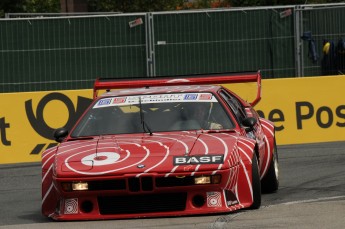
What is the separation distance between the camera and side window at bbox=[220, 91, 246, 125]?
1234 cm

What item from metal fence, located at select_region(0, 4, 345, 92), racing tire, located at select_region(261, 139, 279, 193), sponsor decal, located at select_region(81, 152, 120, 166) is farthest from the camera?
metal fence, located at select_region(0, 4, 345, 92)

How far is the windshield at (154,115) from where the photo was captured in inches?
467

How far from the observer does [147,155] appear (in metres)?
10.7

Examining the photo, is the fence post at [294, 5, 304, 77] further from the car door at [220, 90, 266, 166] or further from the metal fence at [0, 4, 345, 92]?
the car door at [220, 90, 266, 166]

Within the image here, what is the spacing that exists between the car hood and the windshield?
1.15ft

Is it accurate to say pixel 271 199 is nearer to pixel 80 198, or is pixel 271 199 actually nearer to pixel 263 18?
pixel 80 198

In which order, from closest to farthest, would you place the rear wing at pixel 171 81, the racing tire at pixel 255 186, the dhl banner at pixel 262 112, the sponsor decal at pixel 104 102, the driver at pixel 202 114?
the racing tire at pixel 255 186, the driver at pixel 202 114, the sponsor decal at pixel 104 102, the rear wing at pixel 171 81, the dhl banner at pixel 262 112

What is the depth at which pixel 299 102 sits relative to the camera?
19.8 m

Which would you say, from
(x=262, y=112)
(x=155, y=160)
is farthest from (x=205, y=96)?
(x=262, y=112)

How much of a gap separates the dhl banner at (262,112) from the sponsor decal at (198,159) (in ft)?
27.6

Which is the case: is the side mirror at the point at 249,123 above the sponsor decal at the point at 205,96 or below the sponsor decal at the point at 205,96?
below

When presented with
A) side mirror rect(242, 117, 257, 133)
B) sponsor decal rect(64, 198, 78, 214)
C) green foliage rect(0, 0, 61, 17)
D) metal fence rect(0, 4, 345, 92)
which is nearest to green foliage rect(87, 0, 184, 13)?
green foliage rect(0, 0, 61, 17)

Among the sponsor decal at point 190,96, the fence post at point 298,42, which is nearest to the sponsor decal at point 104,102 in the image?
the sponsor decal at point 190,96

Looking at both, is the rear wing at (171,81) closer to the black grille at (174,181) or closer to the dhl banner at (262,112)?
the black grille at (174,181)
